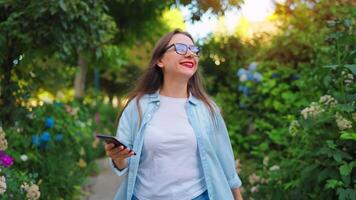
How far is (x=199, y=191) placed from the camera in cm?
244

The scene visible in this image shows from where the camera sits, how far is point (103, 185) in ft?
22.4

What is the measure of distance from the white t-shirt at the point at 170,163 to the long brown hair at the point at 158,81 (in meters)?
0.23

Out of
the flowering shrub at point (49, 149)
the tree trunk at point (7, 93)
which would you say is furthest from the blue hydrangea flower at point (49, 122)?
the tree trunk at point (7, 93)

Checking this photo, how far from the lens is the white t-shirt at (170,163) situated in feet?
7.89

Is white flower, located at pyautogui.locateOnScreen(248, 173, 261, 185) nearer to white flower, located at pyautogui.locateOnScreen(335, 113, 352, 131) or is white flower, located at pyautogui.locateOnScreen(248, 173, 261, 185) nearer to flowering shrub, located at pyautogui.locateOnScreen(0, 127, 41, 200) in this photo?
white flower, located at pyautogui.locateOnScreen(335, 113, 352, 131)

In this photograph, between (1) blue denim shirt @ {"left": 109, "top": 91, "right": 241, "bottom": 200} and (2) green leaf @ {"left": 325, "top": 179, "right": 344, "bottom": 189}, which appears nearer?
(1) blue denim shirt @ {"left": 109, "top": 91, "right": 241, "bottom": 200}

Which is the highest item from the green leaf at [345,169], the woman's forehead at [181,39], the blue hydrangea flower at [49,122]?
the woman's forehead at [181,39]

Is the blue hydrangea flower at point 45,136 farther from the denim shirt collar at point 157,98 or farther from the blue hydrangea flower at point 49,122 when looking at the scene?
the denim shirt collar at point 157,98

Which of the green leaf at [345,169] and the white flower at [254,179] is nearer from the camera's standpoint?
the green leaf at [345,169]

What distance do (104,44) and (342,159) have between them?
8.53 feet

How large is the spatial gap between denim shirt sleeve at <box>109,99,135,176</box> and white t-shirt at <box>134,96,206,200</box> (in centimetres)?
10

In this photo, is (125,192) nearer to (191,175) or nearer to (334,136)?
(191,175)

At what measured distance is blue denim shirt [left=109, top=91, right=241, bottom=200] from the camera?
243 centimetres

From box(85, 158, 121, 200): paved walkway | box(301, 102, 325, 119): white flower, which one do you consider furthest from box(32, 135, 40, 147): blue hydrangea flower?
box(301, 102, 325, 119): white flower
